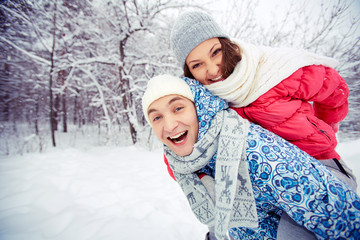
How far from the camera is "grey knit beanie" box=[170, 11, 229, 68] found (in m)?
1.17

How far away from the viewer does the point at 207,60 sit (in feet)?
3.72

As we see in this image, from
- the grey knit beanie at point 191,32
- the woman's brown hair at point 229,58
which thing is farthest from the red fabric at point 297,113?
the grey knit beanie at point 191,32

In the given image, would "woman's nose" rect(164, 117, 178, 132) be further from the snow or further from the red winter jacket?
the snow

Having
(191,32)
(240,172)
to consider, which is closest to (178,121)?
(240,172)

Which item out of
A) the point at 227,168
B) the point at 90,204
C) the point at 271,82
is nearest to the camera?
the point at 227,168

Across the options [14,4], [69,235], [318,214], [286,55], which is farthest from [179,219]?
[14,4]

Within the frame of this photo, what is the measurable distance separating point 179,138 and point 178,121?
0.16 m

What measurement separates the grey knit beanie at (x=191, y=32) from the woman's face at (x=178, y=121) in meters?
0.53

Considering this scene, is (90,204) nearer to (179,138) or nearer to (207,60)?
(179,138)

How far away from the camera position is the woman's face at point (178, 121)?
0.96 meters

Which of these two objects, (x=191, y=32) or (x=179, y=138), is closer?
(x=179, y=138)

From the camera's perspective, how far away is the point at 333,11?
443 centimetres

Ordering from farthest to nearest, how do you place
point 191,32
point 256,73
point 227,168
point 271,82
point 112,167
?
point 112,167
point 191,32
point 256,73
point 271,82
point 227,168

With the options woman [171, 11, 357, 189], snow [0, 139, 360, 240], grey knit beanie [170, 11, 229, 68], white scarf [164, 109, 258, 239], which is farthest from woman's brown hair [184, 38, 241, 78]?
snow [0, 139, 360, 240]
